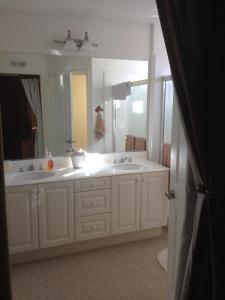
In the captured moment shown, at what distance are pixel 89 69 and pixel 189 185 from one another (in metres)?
2.05

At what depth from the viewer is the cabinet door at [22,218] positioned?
2.40m

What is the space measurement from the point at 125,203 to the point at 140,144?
2.92ft

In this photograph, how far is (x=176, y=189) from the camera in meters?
1.64

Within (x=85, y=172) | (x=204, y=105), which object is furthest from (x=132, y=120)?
(x=204, y=105)

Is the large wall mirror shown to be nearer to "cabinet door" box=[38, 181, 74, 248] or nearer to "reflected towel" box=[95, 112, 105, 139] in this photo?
"reflected towel" box=[95, 112, 105, 139]

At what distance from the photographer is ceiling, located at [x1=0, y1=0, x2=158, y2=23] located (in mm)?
2500

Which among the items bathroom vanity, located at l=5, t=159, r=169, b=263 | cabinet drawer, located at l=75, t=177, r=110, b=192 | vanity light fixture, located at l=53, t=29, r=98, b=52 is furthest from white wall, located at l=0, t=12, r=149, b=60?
cabinet drawer, located at l=75, t=177, r=110, b=192

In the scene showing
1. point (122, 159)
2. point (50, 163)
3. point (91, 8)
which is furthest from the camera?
point (122, 159)

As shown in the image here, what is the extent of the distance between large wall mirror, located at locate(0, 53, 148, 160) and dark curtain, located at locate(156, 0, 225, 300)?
1.95 m

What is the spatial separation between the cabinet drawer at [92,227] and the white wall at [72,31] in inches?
69.3

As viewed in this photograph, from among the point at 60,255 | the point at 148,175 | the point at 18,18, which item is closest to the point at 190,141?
the point at 148,175

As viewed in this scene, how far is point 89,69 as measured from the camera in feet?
9.92

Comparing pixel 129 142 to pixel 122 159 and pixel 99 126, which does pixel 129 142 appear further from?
pixel 99 126

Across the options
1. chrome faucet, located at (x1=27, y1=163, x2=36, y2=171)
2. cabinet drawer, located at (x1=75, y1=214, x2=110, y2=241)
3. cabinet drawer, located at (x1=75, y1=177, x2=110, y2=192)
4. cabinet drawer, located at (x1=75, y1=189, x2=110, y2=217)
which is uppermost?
chrome faucet, located at (x1=27, y1=163, x2=36, y2=171)
